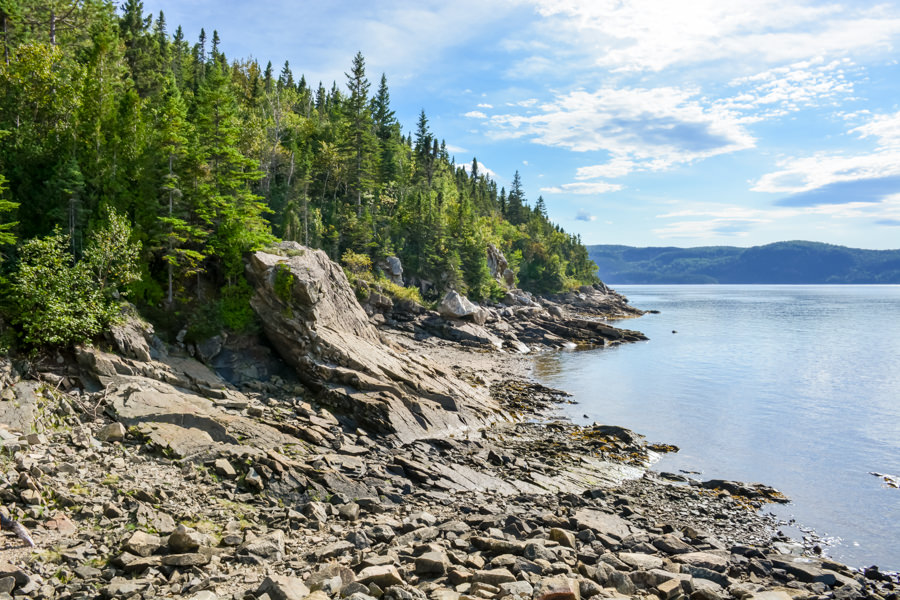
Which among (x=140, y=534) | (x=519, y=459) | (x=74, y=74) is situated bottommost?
(x=519, y=459)

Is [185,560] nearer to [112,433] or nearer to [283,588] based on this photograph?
[283,588]

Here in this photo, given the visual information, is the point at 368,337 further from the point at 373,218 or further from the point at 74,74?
the point at 373,218

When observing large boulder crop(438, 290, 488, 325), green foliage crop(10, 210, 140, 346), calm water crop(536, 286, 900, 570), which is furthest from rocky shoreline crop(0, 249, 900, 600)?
large boulder crop(438, 290, 488, 325)

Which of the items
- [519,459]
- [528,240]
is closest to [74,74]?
[519,459]

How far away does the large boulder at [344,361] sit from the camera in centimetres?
2873

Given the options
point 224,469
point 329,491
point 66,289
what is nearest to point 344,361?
point 329,491

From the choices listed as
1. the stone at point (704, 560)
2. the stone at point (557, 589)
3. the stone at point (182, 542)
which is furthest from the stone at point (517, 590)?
the stone at point (182, 542)

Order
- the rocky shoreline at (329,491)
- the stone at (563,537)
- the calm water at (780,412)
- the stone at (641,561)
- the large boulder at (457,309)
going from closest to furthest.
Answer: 1. the rocky shoreline at (329,491)
2. the stone at (641,561)
3. the stone at (563,537)
4. the calm water at (780,412)
5. the large boulder at (457,309)

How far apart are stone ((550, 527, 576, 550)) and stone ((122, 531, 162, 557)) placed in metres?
11.1

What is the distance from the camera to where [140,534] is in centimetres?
1309

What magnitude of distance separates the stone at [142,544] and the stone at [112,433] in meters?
7.31

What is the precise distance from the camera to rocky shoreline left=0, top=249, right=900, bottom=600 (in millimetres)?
12234

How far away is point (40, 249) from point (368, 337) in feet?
63.0

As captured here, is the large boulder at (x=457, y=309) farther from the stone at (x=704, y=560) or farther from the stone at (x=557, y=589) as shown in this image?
the stone at (x=557, y=589)
